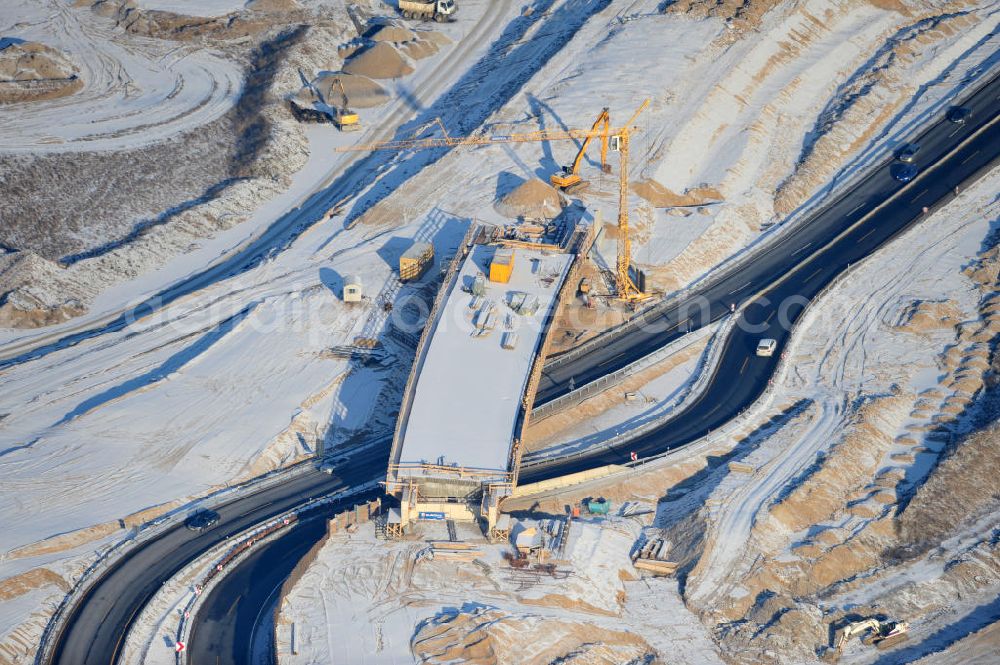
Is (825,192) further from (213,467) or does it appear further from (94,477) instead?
(94,477)

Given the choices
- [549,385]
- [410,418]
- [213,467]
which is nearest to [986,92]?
[549,385]

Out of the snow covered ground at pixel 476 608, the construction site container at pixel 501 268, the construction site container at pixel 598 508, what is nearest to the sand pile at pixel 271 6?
the construction site container at pixel 501 268

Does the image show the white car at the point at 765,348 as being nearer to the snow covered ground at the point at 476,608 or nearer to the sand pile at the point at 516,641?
the snow covered ground at the point at 476,608

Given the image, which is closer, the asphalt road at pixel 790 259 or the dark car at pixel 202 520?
the dark car at pixel 202 520

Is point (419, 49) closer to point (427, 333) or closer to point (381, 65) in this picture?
point (381, 65)

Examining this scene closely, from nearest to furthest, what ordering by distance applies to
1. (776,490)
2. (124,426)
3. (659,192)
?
(776,490)
(124,426)
(659,192)

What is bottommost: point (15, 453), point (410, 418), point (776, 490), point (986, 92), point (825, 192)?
point (776, 490)

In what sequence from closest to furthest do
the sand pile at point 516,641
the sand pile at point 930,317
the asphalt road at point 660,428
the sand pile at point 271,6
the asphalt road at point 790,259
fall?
the sand pile at point 516,641, the asphalt road at point 660,428, the sand pile at point 930,317, the asphalt road at point 790,259, the sand pile at point 271,6
